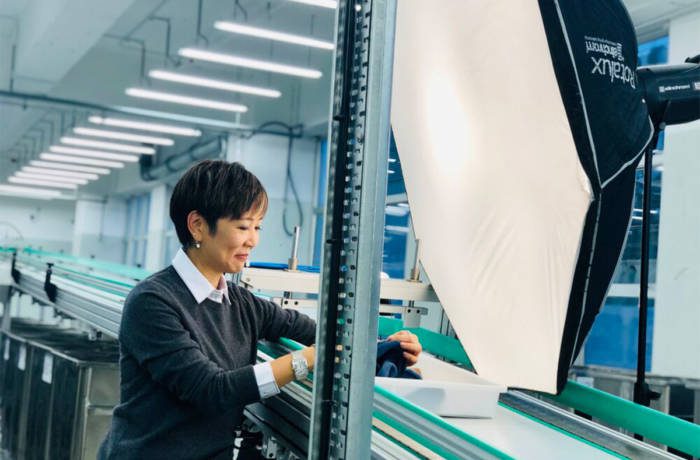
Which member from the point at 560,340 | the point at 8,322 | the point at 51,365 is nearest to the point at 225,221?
the point at 560,340

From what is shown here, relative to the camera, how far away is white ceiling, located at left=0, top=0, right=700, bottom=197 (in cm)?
710

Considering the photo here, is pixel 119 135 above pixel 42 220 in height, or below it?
above

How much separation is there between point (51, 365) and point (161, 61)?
24.1 feet

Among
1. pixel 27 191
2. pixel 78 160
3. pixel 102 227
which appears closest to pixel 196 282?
pixel 78 160

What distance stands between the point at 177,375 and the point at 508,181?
90 cm

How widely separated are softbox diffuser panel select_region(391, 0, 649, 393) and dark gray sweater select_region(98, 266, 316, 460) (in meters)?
0.66

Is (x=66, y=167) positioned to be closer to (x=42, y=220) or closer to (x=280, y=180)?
(x=280, y=180)

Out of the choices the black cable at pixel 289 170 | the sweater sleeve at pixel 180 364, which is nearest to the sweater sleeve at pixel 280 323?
the sweater sleeve at pixel 180 364

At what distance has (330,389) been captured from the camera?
113cm

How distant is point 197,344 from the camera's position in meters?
1.32

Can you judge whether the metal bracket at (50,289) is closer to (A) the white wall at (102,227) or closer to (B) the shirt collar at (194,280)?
(B) the shirt collar at (194,280)

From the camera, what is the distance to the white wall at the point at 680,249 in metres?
4.57

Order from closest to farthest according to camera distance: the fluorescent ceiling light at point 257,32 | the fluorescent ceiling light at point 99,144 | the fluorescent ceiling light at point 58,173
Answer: the fluorescent ceiling light at point 257,32 → the fluorescent ceiling light at point 99,144 → the fluorescent ceiling light at point 58,173

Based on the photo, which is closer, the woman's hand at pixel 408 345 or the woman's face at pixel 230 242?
the woman's face at pixel 230 242
